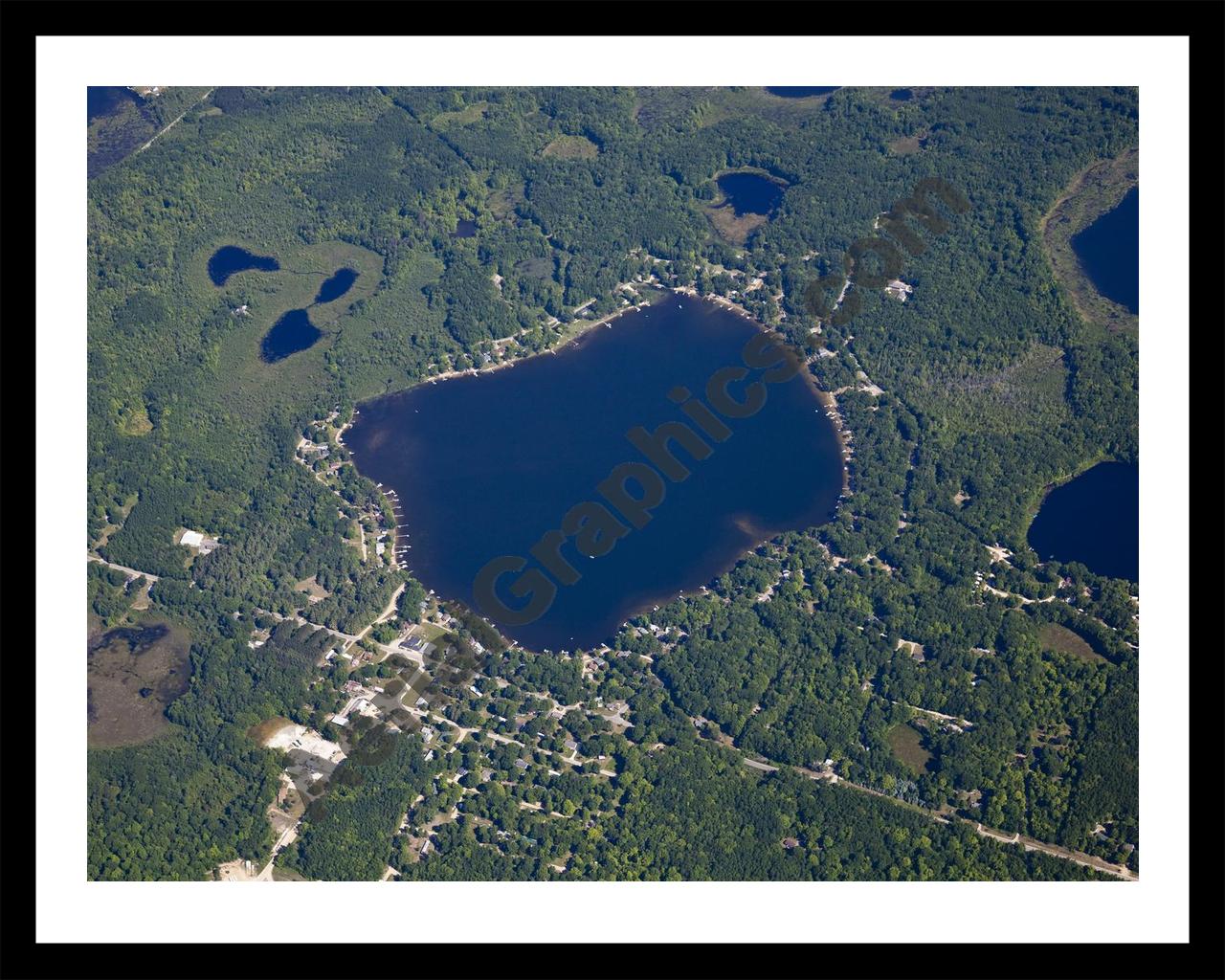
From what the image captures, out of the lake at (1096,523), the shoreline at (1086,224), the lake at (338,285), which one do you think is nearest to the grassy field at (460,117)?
the lake at (338,285)

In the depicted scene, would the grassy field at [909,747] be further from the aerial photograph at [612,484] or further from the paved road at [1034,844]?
the paved road at [1034,844]

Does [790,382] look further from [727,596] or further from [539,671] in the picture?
[539,671]

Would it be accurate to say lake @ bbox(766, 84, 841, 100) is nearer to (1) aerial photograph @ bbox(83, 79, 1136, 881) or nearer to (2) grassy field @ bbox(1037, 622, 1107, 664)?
(1) aerial photograph @ bbox(83, 79, 1136, 881)

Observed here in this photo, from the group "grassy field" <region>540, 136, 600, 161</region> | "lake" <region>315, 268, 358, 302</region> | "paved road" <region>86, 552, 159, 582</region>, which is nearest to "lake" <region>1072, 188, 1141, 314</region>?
"grassy field" <region>540, 136, 600, 161</region>

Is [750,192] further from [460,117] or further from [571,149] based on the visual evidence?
[460,117]

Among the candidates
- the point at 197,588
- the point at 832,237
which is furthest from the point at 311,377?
the point at 832,237

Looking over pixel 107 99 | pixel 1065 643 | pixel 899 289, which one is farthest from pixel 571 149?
pixel 1065 643

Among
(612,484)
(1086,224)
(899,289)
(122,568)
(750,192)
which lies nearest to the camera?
(122,568)
